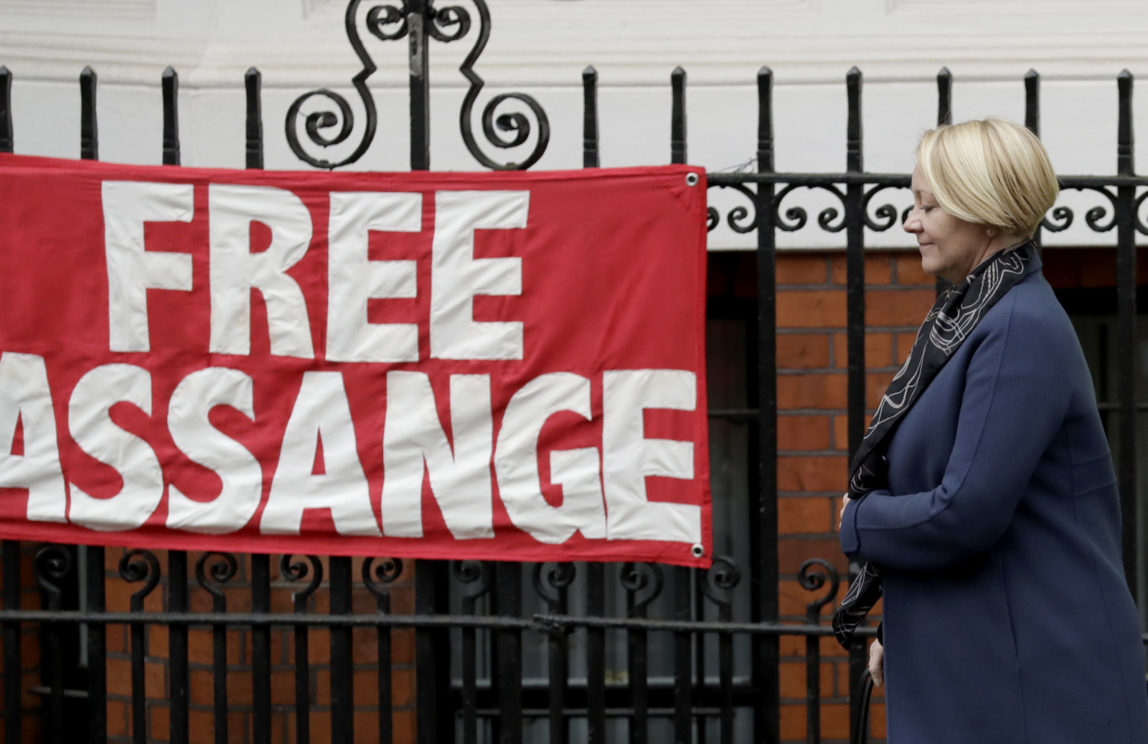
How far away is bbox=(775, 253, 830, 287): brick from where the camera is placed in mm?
4020

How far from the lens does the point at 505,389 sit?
320cm

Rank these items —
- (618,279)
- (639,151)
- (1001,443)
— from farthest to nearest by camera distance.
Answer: (639,151) → (618,279) → (1001,443)

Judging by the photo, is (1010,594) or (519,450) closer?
(1010,594)

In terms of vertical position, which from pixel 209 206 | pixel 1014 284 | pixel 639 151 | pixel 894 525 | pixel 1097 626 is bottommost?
pixel 1097 626

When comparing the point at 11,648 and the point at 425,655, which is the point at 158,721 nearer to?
the point at 11,648

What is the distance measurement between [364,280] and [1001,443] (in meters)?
1.62

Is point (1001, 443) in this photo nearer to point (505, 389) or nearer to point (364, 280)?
point (505, 389)

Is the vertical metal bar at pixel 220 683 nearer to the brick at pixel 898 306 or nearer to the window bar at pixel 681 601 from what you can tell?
the window bar at pixel 681 601

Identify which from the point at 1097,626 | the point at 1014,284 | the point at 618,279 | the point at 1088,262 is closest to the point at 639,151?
the point at 618,279

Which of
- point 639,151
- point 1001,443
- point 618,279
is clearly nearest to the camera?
point 1001,443

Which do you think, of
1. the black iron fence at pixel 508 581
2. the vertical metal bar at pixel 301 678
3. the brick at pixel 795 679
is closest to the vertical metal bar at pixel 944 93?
the black iron fence at pixel 508 581

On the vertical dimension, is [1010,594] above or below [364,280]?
below

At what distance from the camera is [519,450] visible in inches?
126

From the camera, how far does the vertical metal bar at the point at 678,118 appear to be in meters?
3.17
